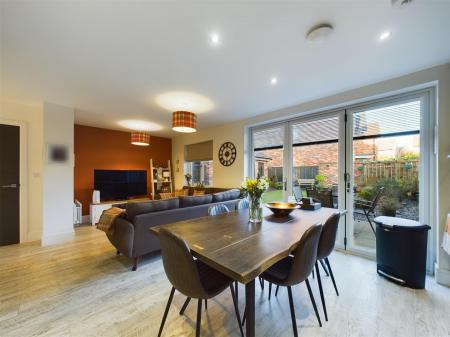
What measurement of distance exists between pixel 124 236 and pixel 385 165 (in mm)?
3828

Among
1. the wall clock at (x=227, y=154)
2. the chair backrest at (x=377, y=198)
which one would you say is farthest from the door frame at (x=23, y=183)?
the chair backrest at (x=377, y=198)

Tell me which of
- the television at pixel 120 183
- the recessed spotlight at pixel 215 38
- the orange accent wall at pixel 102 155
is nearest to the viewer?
the recessed spotlight at pixel 215 38

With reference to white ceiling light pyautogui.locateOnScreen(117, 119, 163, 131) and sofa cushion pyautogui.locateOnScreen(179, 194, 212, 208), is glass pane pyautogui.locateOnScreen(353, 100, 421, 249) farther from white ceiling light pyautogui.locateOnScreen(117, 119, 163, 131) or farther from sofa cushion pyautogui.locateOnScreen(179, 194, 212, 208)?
white ceiling light pyautogui.locateOnScreen(117, 119, 163, 131)

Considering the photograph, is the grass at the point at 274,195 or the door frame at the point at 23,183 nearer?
the door frame at the point at 23,183

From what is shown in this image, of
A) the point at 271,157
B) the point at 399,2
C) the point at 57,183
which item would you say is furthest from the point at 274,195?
the point at 57,183

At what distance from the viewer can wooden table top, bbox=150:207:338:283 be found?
1060 millimetres

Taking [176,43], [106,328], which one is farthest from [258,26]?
[106,328]

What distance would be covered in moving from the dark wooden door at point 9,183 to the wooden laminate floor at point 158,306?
1098mm

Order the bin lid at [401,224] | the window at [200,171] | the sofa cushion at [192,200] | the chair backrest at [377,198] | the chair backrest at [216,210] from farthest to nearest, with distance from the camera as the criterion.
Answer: the window at [200,171]
the sofa cushion at [192,200]
the chair backrest at [377,198]
the chair backrest at [216,210]
the bin lid at [401,224]

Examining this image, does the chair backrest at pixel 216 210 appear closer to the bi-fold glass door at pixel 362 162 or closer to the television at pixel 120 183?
the bi-fold glass door at pixel 362 162

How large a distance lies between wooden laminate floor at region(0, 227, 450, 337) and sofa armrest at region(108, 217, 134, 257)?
26 centimetres

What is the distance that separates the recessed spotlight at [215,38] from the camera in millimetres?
1737

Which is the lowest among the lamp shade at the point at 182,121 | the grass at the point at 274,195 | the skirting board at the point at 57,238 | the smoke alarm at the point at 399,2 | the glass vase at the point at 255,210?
the skirting board at the point at 57,238

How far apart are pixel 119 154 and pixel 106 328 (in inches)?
192
